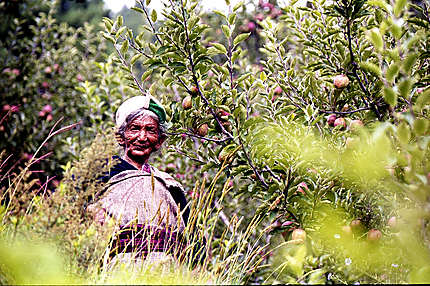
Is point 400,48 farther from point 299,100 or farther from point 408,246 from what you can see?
point 299,100

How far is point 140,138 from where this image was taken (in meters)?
2.55

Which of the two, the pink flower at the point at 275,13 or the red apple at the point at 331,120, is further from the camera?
the pink flower at the point at 275,13

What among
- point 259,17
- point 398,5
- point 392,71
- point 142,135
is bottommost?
point 142,135

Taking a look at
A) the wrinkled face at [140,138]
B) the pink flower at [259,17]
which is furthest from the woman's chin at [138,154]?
the pink flower at [259,17]

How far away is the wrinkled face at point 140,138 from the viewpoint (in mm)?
2566

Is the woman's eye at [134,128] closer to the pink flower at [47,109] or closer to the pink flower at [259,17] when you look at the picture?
the pink flower at [259,17]

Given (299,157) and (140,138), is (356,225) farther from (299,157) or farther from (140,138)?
(140,138)

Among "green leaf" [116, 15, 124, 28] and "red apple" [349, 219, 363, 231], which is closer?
"red apple" [349, 219, 363, 231]

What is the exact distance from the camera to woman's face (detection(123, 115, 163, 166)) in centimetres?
257

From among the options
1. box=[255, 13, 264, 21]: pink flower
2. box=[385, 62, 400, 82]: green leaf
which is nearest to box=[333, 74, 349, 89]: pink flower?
box=[385, 62, 400, 82]: green leaf

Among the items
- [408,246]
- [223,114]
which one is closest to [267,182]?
[223,114]

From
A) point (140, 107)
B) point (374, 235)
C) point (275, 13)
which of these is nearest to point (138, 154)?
point (140, 107)

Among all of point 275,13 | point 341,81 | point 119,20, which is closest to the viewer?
point 341,81

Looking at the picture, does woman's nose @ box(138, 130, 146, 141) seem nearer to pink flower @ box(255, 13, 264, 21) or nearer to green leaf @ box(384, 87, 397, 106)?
green leaf @ box(384, 87, 397, 106)
